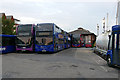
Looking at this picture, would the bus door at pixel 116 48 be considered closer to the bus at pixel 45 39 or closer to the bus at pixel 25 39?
the bus at pixel 45 39

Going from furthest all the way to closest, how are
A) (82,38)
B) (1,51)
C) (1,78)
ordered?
(82,38) < (1,51) < (1,78)

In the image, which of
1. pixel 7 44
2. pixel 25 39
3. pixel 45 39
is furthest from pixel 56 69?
pixel 7 44

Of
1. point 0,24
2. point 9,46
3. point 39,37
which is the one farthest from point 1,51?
point 0,24

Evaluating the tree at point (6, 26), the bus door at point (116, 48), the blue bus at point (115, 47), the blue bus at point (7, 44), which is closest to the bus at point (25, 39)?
the blue bus at point (7, 44)

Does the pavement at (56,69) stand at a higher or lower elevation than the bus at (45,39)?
lower

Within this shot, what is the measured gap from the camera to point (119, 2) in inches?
966

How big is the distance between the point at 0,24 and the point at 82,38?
83.2 feet

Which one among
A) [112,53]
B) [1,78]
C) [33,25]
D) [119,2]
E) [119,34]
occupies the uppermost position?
[119,2]

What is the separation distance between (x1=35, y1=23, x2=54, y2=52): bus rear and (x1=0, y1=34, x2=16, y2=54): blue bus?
3.97 m

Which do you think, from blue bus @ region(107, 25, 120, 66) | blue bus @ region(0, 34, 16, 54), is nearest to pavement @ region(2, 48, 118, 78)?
blue bus @ region(107, 25, 120, 66)

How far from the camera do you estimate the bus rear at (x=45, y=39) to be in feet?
64.3

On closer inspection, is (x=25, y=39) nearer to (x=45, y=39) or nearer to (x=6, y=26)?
(x=45, y=39)

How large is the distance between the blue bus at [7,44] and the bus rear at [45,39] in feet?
13.0

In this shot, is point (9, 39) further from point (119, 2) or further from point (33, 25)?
point (119, 2)
